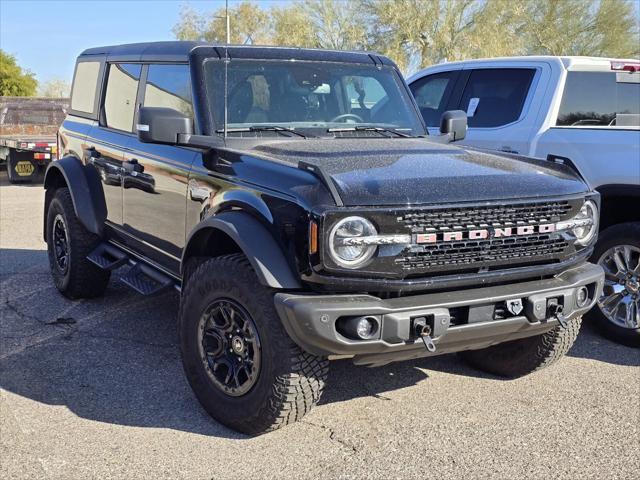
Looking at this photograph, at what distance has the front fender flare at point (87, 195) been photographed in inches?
231

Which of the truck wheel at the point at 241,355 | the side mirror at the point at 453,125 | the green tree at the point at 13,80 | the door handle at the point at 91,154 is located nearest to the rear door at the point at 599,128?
the side mirror at the point at 453,125

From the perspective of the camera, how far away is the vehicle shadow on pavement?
4285mm

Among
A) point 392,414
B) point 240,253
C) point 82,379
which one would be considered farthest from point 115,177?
point 392,414

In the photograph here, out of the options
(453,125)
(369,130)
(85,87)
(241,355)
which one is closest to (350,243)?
(241,355)

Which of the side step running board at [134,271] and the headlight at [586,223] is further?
the side step running board at [134,271]

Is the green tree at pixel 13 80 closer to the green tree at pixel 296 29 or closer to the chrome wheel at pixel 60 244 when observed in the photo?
the green tree at pixel 296 29

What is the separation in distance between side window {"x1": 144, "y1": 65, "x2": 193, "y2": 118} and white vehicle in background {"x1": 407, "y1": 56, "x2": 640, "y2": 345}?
2.63 metres

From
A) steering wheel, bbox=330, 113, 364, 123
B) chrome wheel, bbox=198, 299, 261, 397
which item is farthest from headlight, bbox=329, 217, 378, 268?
steering wheel, bbox=330, 113, 364, 123

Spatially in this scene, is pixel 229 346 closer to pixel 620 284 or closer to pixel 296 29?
pixel 620 284

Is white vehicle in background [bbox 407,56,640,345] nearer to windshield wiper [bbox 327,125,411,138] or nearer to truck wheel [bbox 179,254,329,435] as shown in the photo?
windshield wiper [bbox 327,125,411,138]

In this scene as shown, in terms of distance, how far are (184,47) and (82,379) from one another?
2200 millimetres

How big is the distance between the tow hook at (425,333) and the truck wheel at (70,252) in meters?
3.56

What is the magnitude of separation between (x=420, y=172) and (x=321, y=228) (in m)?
0.72

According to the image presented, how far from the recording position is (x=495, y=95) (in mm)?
6391
